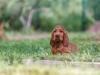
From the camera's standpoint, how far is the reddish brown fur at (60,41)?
10430 millimetres

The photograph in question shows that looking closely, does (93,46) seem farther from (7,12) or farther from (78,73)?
(7,12)

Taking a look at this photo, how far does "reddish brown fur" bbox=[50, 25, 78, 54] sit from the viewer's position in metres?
10.4

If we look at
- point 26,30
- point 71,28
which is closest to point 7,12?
Result: point 26,30

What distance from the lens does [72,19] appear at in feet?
76.1

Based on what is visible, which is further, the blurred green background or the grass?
the blurred green background

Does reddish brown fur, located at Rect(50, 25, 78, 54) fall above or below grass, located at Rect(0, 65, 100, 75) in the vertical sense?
above

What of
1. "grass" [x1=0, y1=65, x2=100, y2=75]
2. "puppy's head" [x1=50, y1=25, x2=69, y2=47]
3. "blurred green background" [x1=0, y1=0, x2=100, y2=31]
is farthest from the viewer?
"blurred green background" [x1=0, y1=0, x2=100, y2=31]

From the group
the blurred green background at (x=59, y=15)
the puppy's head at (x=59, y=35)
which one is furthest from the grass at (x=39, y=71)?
the blurred green background at (x=59, y=15)

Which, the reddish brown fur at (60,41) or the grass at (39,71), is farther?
the reddish brown fur at (60,41)

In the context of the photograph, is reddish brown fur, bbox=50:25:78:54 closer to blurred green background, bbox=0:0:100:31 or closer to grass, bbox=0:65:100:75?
grass, bbox=0:65:100:75

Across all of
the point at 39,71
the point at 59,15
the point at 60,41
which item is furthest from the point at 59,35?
the point at 59,15

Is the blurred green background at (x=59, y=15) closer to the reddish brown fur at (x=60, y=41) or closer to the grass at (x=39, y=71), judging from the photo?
the reddish brown fur at (x=60, y=41)

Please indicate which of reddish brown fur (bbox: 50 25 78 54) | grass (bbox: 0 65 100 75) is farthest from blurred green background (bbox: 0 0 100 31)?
grass (bbox: 0 65 100 75)

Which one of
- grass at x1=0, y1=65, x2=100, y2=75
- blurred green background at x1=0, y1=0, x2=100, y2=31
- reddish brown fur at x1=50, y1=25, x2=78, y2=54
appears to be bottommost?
grass at x1=0, y1=65, x2=100, y2=75
